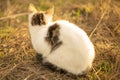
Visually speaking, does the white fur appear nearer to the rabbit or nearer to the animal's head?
the rabbit

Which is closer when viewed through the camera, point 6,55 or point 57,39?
point 57,39

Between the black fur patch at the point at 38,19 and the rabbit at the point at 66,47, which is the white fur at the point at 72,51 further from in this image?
the black fur patch at the point at 38,19

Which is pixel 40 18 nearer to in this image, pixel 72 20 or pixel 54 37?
pixel 54 37

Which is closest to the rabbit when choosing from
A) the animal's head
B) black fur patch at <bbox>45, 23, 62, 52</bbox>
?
black fur patch at <bbox>45, 23, 62, 52</bbox>

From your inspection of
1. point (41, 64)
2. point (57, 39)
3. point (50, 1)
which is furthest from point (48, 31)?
point (50, 1)

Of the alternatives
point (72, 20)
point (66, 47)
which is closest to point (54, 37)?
point (66, 47)

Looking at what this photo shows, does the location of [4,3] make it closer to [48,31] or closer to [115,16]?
[115,16]
